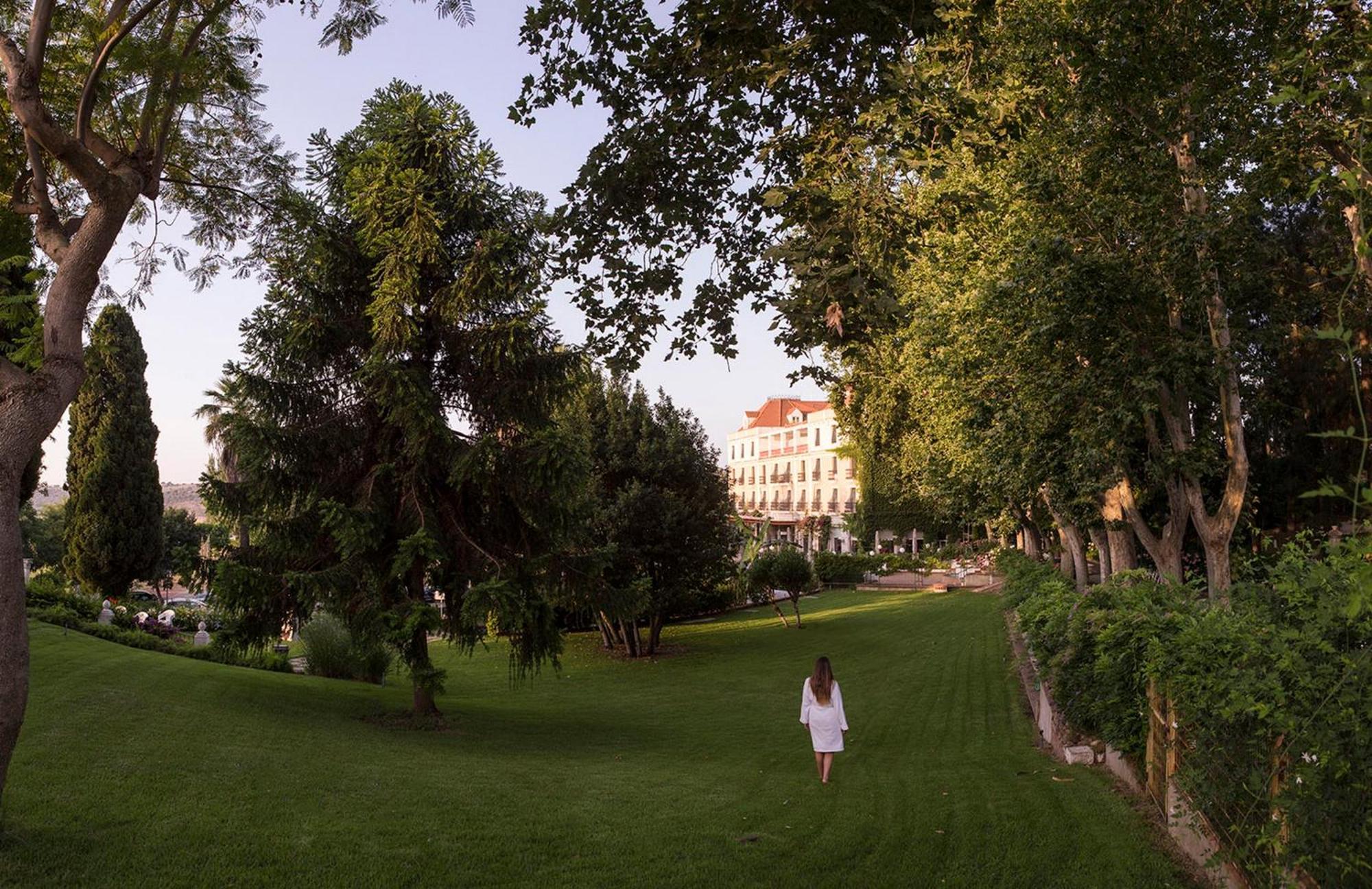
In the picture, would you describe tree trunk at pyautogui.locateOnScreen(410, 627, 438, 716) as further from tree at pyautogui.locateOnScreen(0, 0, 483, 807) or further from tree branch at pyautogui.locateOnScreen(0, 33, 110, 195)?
tree branch at pyautogui.locateOnScreen(0, 33, 110, 195)

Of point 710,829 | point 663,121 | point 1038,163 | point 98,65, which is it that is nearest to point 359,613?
point 710,829

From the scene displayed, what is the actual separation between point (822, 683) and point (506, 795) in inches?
152

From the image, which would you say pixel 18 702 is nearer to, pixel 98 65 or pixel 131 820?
pixel 131 820

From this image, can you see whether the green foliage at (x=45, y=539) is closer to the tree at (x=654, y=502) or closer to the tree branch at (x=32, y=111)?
the tree at (x=654, y=502)

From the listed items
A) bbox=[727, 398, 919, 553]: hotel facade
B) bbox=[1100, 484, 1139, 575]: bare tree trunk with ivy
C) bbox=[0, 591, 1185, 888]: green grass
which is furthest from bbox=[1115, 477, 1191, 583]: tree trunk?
bbox=[727, 398, 919, 553]: hotel facade

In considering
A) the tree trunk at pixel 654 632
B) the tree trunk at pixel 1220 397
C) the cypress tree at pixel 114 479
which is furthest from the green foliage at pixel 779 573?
the cypress tree at pixel 114 479

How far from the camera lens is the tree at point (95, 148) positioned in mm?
5969

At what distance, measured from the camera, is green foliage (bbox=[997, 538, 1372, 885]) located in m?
3.82

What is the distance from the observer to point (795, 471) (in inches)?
3607

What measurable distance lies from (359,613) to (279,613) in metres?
1.41

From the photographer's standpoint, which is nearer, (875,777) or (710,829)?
(710,829)

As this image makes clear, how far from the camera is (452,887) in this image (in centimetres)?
652

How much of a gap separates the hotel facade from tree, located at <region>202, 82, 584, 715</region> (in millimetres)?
59218

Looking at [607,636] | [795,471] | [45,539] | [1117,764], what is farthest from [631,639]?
[795,471]
